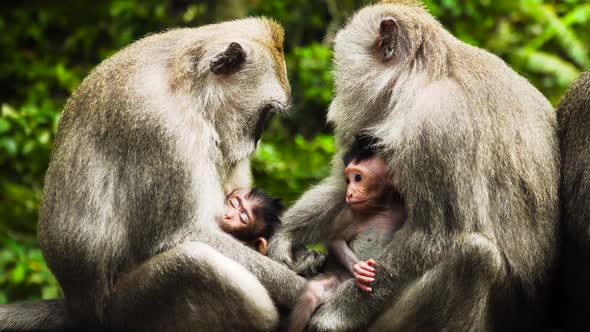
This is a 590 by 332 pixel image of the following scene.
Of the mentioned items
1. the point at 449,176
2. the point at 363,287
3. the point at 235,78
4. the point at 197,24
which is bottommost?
the point at 197,24

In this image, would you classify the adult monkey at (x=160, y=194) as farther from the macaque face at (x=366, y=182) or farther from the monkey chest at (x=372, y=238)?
the macaque face at (x=366, y=182)

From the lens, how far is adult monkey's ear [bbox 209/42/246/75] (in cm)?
575

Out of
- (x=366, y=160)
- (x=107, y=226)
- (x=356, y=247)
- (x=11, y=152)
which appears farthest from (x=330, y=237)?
(x=11, y=152)

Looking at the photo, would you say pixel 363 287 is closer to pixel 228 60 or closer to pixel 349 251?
pixel 349 251

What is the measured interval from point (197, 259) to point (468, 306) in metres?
1.65

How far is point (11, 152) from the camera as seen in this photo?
843 cm

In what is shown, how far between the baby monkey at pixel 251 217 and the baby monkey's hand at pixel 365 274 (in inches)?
35.2

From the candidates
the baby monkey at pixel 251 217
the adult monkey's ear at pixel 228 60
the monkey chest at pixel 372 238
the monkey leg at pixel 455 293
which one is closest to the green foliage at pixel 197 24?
the baby monkey at pixel 251 217

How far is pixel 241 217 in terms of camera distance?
5879mm

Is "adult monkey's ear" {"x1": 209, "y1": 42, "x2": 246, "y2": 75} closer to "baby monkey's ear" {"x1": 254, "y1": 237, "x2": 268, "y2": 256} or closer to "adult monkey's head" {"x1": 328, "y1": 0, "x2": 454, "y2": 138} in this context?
"adult monkey's head" {"x1": 328, "y1": 0, "x2": 454, "y2": 138}

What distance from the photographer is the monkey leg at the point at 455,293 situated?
5090 millimetres

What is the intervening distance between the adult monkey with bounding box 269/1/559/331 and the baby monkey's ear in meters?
0.18

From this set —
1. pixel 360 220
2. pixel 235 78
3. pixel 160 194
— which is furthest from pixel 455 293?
pixel 235 78

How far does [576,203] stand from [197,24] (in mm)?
7549
